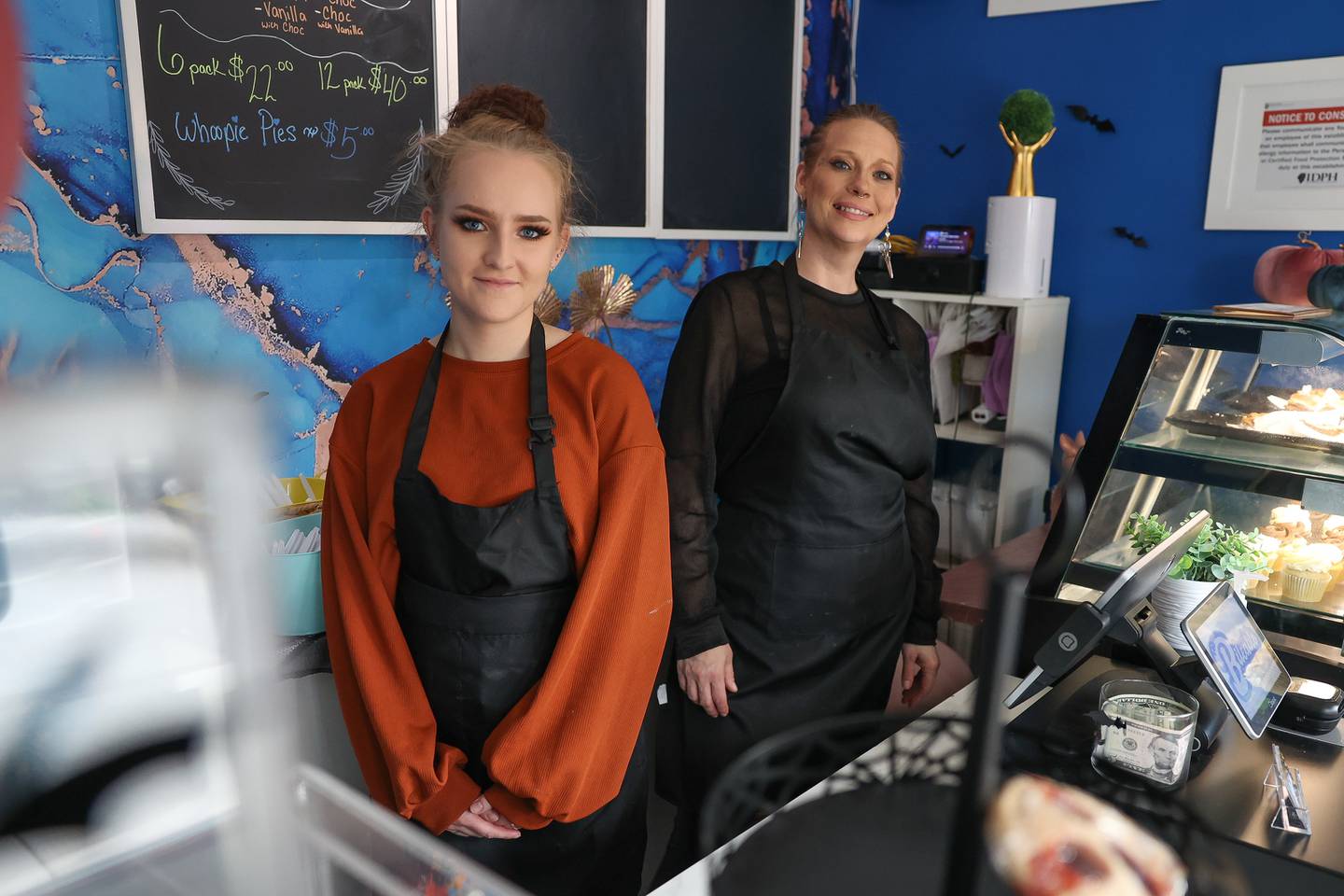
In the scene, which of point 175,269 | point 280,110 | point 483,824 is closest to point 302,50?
point 280,110

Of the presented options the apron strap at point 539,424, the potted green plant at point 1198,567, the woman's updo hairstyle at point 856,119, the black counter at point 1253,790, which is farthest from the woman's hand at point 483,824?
the woman's updo hairstyle at point 856,119

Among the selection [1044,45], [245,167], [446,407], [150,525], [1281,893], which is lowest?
[1281,893]

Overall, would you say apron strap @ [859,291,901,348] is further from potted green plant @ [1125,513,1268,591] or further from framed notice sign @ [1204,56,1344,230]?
framed notice sign @ [1204,56,1344,230]

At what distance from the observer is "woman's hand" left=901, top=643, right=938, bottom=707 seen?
1.92 metres

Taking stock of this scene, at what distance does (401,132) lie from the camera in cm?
227

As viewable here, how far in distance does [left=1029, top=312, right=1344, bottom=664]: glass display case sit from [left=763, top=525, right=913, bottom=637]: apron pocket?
0.31 m

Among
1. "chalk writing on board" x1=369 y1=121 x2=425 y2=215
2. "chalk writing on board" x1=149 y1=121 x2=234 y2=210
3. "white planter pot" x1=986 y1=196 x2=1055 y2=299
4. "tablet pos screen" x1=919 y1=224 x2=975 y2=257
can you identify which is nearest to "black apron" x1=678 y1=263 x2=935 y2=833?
"chalk writing on board" x1=369 y1=121 x2=425 y2=215

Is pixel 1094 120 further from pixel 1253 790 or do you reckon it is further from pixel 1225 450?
pixel 1253 790

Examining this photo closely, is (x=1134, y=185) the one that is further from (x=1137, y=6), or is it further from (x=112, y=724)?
(x=112, y=724)

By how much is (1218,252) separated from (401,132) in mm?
2277

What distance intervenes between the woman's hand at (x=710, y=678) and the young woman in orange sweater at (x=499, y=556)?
1.04 feet

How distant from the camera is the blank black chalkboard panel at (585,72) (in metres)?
2.43

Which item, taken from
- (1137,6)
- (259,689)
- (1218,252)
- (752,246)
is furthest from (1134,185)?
(259,689)

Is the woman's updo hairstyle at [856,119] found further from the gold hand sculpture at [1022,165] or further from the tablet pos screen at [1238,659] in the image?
the gold hand sculpture at [1022,165]
